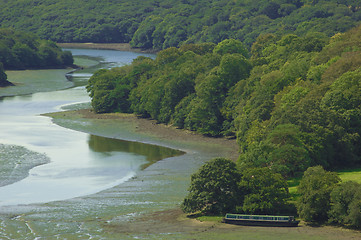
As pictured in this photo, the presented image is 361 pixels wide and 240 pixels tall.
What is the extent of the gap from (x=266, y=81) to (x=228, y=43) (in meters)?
40.5

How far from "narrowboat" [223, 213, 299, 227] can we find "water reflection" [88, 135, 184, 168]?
24.5 metres

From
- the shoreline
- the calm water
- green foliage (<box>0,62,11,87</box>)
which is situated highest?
green foliage (<box>0,62,11,87</box>)

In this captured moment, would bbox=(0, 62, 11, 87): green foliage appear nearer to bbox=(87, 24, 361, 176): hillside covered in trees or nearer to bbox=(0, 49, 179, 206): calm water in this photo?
bbox=(0, 49, 179, 206): calm water

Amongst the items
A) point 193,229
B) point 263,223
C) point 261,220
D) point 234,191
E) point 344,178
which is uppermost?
point 344,178

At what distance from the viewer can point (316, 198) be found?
1759 inches

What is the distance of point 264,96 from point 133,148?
17179 mm

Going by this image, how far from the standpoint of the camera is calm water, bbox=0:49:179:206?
2265 inches

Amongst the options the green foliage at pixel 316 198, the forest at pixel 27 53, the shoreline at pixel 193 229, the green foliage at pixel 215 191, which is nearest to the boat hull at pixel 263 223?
the shoreline at pixel 193 229

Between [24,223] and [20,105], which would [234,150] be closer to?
[24,223]

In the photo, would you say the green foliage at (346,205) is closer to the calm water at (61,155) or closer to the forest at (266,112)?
the forest at (266,112)

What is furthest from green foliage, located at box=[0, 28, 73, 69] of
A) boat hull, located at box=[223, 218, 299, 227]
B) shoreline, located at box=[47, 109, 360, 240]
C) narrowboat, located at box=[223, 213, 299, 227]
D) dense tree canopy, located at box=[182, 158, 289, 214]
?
boat hull, located at box=[223, 218, 299, 227]

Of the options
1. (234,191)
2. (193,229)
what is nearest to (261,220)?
(234,191)

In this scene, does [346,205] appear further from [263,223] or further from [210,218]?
[210,218]

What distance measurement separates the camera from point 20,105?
366 feet
